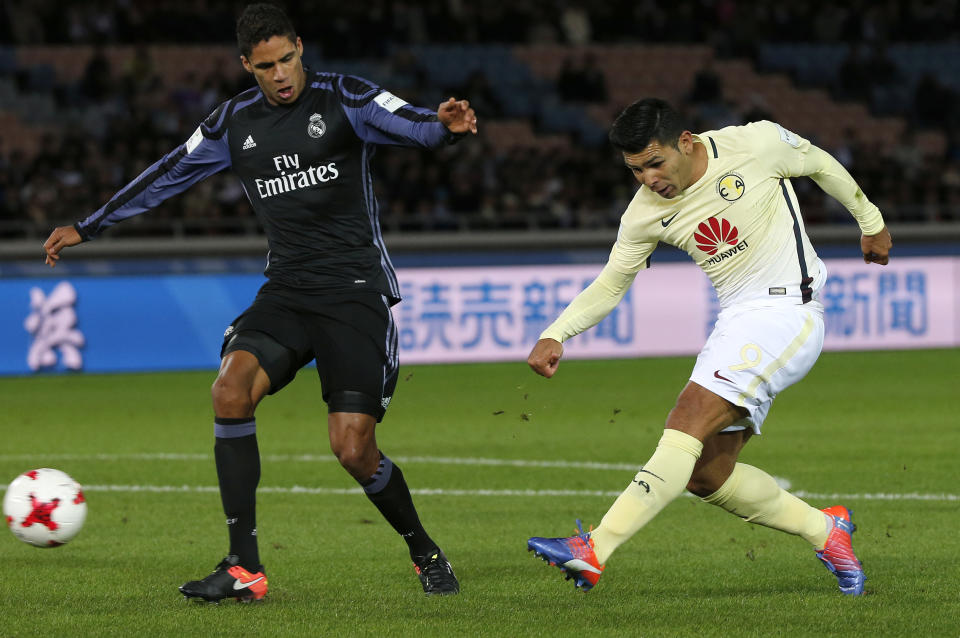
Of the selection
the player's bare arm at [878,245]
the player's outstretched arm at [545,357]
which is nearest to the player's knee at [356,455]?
the player's outstretched arm at [545,357]

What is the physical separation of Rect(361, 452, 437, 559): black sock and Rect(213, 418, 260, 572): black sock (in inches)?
18.2

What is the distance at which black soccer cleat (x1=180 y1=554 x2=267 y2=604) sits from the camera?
5367mm

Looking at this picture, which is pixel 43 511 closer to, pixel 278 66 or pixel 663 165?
pixel 278 66

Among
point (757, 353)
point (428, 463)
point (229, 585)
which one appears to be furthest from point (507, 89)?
point (229, 585)

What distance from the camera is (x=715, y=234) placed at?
5.47 m

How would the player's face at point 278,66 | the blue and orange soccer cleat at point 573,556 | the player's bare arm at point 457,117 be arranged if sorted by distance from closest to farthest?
the blue and orange soccer cleat at point 573,556 < the player's bare arm at point 457,117 < the player's face at point 278,66

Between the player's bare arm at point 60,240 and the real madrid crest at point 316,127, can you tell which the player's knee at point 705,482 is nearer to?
the real madrid crest at point 316,127

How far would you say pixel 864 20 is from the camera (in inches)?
1087

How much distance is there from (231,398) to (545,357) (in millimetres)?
1194

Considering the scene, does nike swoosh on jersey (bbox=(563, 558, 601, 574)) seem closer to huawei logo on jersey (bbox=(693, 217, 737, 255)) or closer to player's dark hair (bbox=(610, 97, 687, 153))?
huawei logo on jersey (bbox=(693, 217, 737, 255))

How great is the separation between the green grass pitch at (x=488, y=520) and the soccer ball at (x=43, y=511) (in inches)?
8.1

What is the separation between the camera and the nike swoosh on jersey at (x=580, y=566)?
4.92 m

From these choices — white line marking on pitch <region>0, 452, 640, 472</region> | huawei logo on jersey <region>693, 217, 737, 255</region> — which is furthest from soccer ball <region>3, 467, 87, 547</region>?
white line marking on pitch <region>0, 452, 640, 472</region>

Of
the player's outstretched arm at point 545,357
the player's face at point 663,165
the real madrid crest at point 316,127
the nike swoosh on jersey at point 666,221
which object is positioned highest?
the real madrid crest at point 316,127
